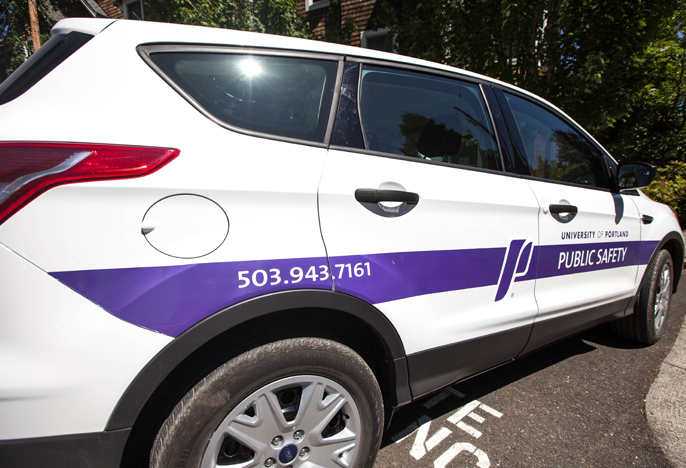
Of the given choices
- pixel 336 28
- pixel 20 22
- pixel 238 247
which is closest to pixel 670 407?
pixel 238 247

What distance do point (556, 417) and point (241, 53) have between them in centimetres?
252

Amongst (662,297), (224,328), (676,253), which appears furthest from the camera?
(676,253)

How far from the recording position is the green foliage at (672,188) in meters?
6.65

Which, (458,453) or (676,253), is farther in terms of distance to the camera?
(676,253)

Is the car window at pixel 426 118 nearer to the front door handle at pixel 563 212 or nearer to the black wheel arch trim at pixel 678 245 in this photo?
the front door handle at pixel 563 212

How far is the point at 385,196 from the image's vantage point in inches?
56.5

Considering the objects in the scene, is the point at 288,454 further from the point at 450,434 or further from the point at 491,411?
the point at 491,411

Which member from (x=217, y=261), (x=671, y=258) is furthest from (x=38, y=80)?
(x=671, y=258)

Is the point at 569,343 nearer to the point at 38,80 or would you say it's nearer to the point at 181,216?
the point at 181,216

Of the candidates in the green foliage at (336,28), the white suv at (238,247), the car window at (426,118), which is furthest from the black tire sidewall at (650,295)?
the green foliage at (336,28)

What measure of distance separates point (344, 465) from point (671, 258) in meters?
3.45

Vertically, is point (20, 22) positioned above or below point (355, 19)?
above

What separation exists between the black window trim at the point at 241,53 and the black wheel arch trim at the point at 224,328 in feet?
1.79

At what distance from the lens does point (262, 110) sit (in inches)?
52.4
